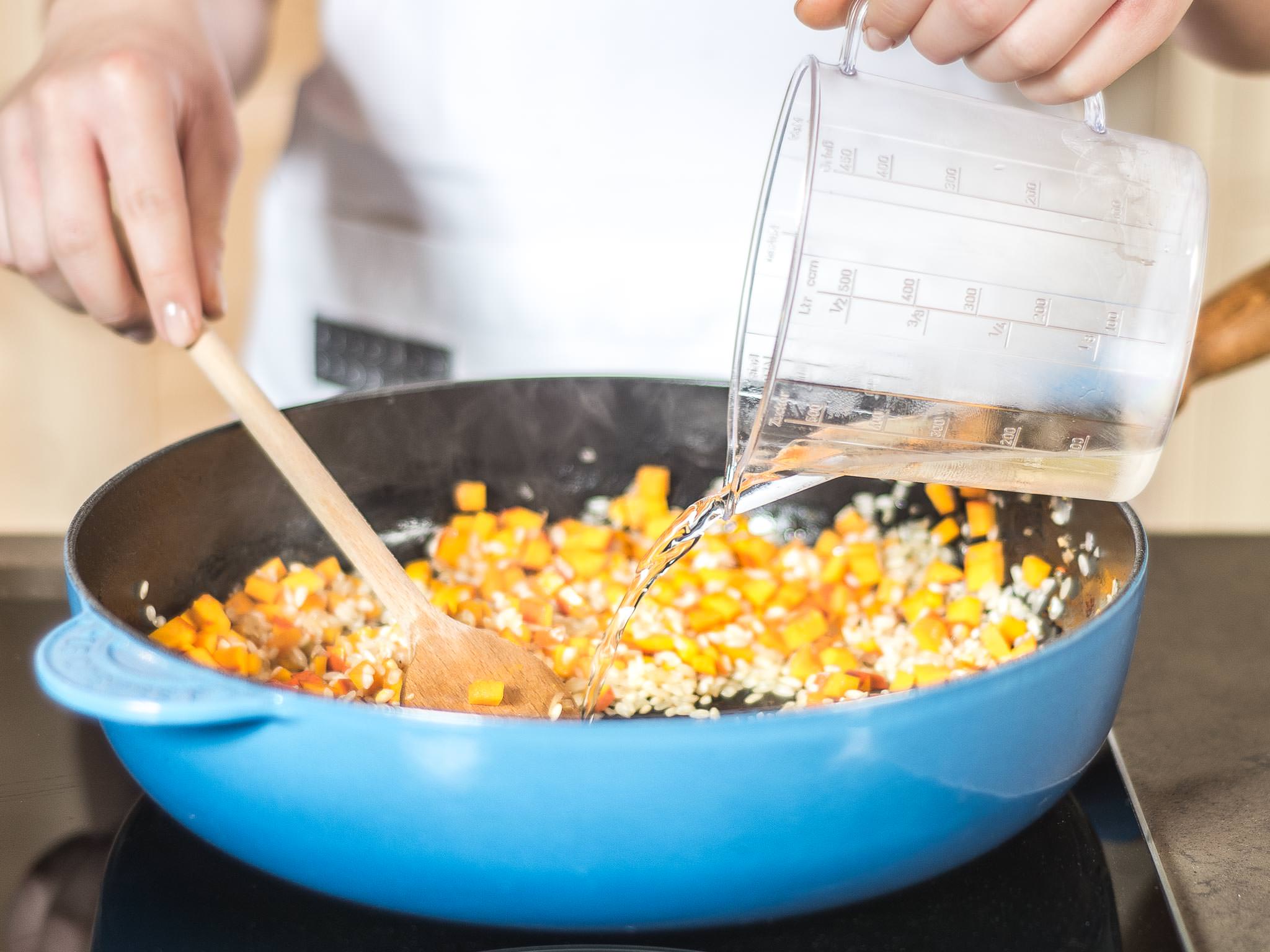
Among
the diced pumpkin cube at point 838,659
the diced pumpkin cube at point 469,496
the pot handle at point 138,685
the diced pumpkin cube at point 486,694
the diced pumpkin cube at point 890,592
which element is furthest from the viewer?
the diced pumpkin cube at point 469,496

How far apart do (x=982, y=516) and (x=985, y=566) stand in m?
0.06

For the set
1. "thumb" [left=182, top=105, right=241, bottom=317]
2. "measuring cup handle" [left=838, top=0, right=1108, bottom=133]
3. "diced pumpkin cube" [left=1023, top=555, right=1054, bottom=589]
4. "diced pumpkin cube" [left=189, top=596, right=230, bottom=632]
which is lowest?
"diced pumpkin cube" [left=189, top=596, right=230, bottom=632]

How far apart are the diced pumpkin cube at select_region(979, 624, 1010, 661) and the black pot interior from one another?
6 centimetres

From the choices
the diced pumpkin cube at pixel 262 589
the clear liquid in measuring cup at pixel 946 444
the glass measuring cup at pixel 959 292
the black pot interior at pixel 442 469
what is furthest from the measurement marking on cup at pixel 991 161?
the diced pumpkin cube at pixel 262 589

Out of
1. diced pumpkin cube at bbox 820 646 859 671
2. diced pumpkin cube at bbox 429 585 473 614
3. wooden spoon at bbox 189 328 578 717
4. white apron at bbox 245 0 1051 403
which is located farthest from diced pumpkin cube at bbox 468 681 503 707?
white apron at bbox 245 0 1051 403

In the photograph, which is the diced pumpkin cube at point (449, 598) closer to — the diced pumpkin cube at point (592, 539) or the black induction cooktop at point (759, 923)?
the diced pumpkin cube at point (592, 539)

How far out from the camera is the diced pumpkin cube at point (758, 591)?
1.07 m

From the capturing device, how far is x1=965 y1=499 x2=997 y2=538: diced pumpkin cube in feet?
3.53

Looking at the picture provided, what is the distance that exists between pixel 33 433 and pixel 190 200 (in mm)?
1708

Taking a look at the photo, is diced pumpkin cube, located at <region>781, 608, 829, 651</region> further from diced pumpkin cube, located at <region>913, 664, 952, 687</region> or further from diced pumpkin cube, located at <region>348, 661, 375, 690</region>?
diced pumpkin cube, located at <region>348, 661, 375, 690</region>

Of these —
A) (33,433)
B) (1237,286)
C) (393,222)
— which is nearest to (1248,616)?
(1237,286)

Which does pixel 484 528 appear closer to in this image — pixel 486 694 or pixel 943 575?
pixel 486 694

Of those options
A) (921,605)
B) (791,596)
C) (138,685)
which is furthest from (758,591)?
(138,685)

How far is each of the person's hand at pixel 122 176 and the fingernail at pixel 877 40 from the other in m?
0.54
